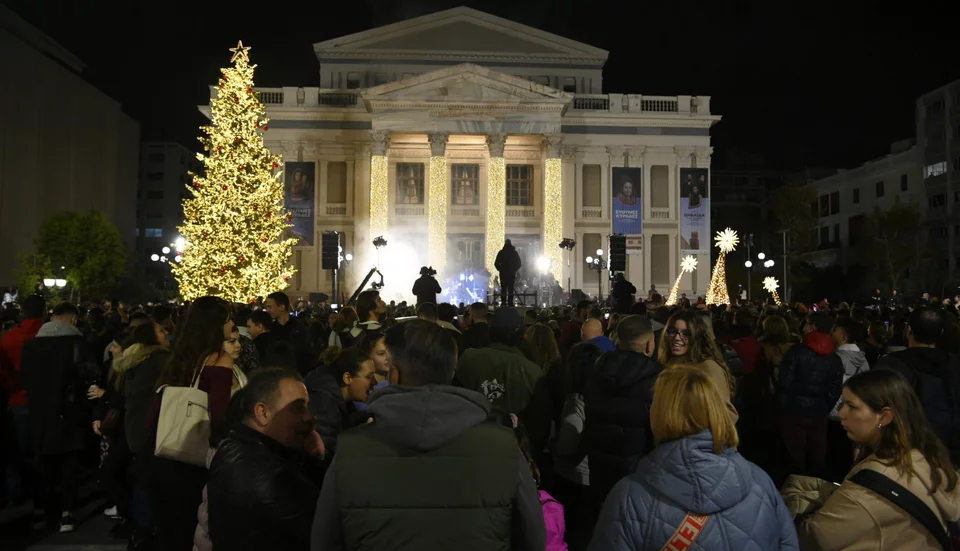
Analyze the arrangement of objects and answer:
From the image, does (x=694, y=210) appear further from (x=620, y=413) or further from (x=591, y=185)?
(x=620, y=413)

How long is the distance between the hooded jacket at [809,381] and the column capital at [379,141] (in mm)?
36402

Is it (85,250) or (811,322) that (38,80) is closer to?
(85,250)

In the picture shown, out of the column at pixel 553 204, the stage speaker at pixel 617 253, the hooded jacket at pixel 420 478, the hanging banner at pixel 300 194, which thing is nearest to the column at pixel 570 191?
the column at pixel 553 204

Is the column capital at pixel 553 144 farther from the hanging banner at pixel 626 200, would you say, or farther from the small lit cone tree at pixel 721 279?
the small lit cone tree at pixel 721 279

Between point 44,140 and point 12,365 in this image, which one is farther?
point 44,140

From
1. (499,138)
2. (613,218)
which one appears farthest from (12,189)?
(613,218)

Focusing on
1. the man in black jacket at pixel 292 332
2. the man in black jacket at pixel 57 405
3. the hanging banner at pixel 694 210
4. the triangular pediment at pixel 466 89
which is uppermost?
the triangular pediment at pixel 466 89

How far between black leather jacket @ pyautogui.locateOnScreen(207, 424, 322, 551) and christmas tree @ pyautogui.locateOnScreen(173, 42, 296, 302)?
22.1 meters


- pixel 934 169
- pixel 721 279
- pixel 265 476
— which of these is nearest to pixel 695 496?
pixel 265 476

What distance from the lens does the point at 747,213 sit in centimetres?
7144

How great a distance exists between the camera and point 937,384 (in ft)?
18.9

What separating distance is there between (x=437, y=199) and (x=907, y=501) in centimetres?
3964

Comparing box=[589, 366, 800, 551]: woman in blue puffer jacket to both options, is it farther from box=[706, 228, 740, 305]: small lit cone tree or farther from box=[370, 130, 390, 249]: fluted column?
box=[370, 130, 390, 249]: fluted column

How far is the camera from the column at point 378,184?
139 feet
